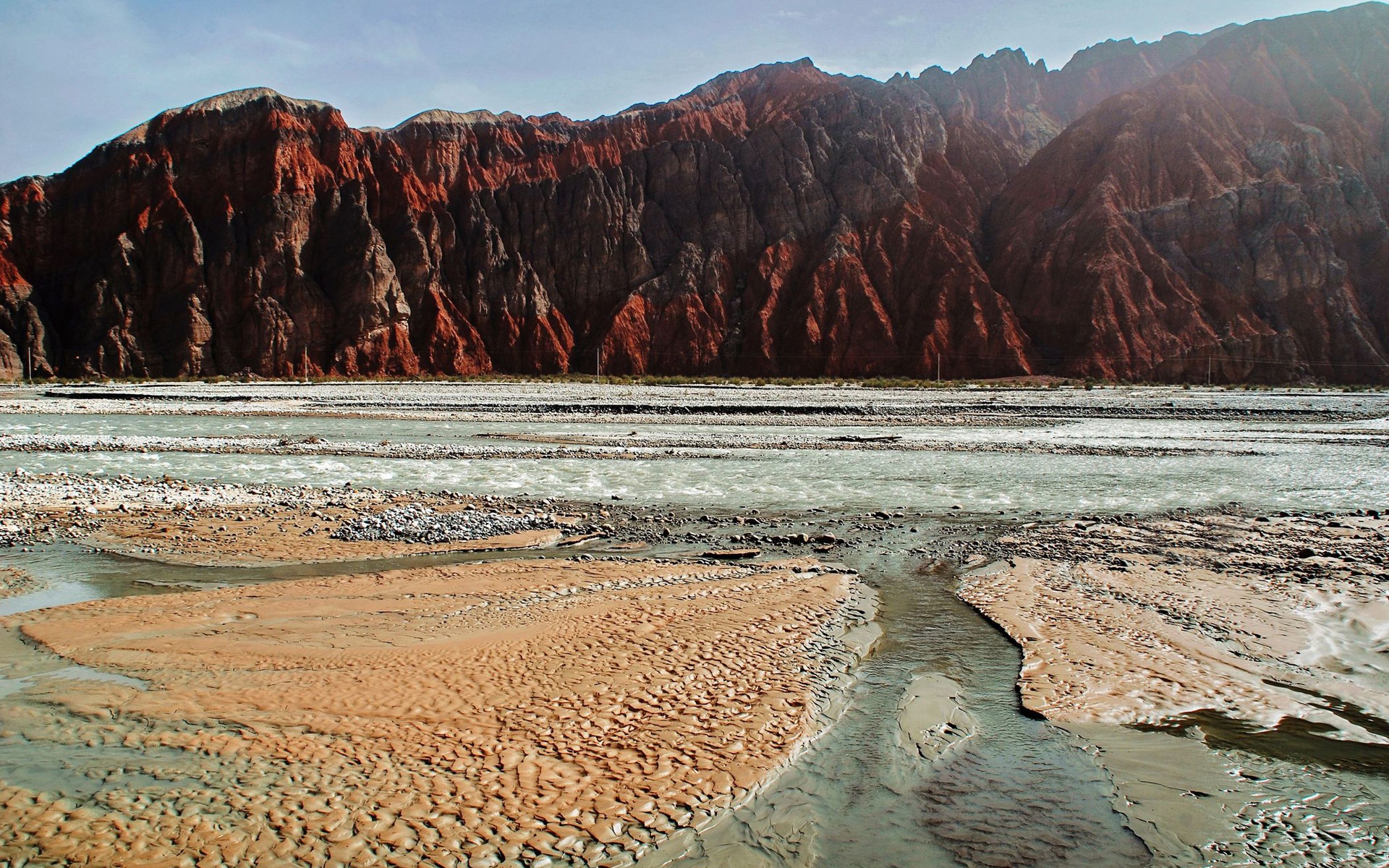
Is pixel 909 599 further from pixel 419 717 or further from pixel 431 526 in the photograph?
pixel 431 526

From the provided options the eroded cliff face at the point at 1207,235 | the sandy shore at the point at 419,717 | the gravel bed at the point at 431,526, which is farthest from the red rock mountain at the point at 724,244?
the sandy shore at the point at 419,717

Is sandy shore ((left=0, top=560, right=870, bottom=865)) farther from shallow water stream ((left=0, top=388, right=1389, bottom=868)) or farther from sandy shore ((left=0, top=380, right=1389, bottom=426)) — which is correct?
sandy shore ((left=0, top=380, right=1389, bottom=426))

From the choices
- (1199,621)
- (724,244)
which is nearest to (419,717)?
(1199,621)

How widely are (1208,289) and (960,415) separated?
69509 mm

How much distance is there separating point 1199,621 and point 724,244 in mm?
99267

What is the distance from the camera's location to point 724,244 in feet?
345

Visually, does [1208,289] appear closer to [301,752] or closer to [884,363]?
[884,363]

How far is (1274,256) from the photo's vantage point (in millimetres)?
95438

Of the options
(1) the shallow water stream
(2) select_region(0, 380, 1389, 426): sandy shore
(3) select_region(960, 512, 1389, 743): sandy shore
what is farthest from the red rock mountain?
(3) select_region(960, 512, 1389, 743): sandy shore

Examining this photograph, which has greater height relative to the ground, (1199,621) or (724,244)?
(724,244)

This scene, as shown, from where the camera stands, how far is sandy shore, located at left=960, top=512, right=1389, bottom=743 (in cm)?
691

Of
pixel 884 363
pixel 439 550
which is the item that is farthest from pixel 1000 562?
pixel 884 363

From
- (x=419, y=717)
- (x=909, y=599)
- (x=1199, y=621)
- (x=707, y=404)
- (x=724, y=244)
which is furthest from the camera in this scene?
(x=724, y=244)

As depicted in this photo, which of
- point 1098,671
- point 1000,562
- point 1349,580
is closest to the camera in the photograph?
point 1098,671
